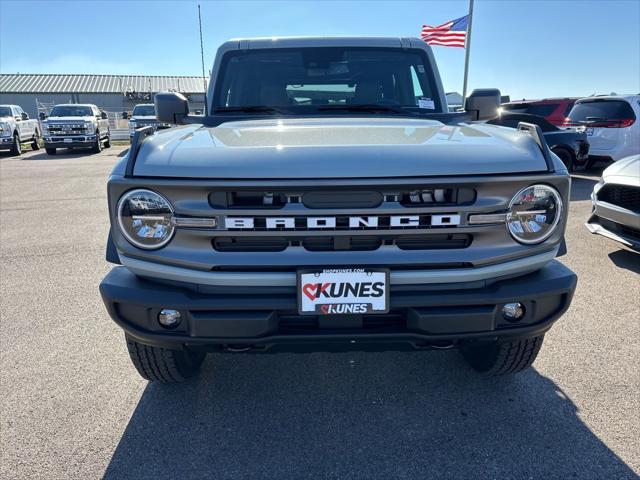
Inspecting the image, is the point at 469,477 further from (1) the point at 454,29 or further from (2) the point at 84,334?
(1) the point at 454,29

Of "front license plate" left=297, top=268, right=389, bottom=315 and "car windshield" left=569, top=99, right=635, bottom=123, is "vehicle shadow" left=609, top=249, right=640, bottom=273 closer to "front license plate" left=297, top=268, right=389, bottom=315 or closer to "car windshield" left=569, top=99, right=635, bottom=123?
"front license plate" left=297, top=268, right=389, bottom=315

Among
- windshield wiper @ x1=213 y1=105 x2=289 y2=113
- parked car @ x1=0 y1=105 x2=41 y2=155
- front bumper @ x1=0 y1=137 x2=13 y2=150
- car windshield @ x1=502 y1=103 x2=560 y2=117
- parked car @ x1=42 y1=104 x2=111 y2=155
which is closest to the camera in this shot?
windshield wiper @ x1=213 y1=105 x2=289 y2=113

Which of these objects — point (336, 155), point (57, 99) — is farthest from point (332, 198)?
point (57, 99)

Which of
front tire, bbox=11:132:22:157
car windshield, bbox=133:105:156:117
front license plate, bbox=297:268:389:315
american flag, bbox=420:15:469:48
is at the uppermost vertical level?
american flag, bbox=420:15:469:48

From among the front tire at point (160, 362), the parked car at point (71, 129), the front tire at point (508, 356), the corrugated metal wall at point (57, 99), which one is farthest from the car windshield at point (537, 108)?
the corrugated metal wall at point (57, 99)

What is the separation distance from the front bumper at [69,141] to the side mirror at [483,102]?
18.2 m

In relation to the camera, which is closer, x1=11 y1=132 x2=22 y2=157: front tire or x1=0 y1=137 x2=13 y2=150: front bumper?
x1=0 y1=137 x2=13 y2=150: front bumper

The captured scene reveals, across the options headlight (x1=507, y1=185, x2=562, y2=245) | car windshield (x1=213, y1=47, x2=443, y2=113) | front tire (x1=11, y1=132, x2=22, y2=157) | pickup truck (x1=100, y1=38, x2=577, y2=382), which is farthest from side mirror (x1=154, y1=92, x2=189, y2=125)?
front tire (x1=11, y1=132, x2=22, y2=157)

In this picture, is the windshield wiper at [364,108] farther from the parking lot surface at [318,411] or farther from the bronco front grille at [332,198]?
the parking lot surface at [318,411]

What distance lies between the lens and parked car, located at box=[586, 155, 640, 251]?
466cm

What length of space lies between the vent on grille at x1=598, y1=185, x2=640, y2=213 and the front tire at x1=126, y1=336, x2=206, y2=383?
4324mm

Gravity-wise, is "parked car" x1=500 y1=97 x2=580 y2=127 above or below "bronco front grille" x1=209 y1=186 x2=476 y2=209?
below

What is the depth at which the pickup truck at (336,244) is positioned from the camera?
1985 millimetres

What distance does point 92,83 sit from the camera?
1940 inches
